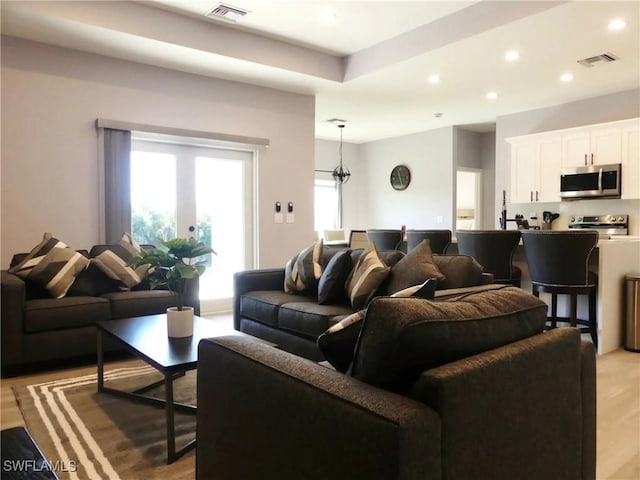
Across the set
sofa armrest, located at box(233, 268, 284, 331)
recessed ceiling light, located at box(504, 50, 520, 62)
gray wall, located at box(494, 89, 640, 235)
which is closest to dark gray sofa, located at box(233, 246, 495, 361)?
sofa armrest, located at box(233, 268, 284, 331)

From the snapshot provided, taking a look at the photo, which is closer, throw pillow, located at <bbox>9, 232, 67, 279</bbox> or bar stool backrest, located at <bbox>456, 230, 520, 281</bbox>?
throw pillow, located at <bbox>9, 232, 67, 279</bbox>

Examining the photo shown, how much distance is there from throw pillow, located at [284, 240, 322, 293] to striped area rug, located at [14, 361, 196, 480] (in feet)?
3.55

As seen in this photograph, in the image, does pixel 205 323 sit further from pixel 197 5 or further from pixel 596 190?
pixel 596 190

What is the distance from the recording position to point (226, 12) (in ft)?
14.4

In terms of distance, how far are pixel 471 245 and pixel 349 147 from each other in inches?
234

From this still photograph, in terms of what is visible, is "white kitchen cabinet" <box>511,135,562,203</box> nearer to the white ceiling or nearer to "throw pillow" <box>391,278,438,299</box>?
the white ceiling

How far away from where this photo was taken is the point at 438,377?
43.0 inches

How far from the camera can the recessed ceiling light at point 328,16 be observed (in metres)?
4.41

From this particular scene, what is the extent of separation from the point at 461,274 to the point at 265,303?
1527 millimetres

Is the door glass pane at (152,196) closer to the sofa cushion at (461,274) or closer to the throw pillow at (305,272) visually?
the throw pillow at (305,272)

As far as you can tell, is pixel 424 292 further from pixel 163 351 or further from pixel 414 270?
pixel 163 351

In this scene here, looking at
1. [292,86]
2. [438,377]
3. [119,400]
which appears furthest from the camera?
[292,86]

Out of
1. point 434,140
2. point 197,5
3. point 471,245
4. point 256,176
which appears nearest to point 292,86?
point 256,176

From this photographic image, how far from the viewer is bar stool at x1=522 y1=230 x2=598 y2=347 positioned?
12.5ft
